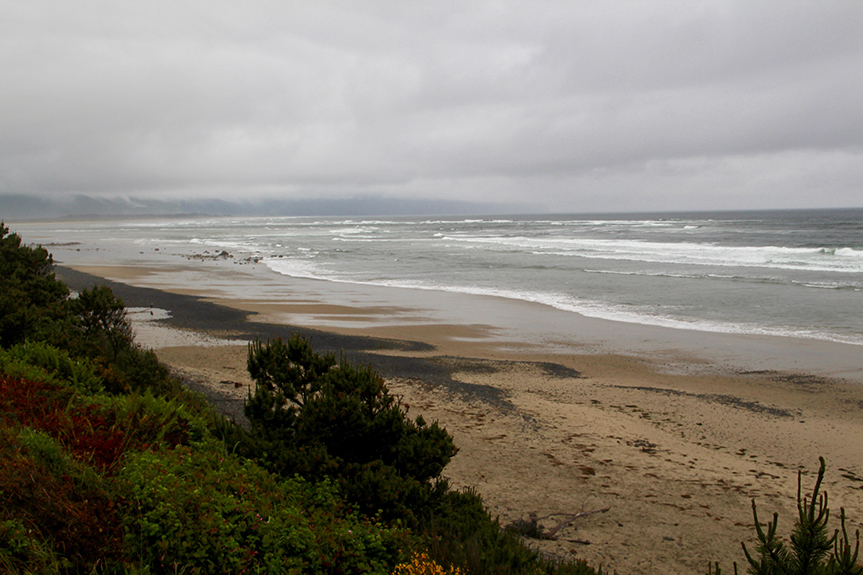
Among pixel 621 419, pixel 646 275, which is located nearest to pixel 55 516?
pixel 621 419

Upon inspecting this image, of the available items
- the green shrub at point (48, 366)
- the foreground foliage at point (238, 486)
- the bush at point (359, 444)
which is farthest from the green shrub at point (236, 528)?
the green shrub at point (48, 366)

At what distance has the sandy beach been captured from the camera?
5344 millimetres

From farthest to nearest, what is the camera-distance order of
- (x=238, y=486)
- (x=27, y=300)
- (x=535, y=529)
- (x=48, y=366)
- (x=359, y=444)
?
(x=27, y=300)
(x=48, y=366)
(x=535, y=529)
(x=359, y=444)
(x=238, y=486)

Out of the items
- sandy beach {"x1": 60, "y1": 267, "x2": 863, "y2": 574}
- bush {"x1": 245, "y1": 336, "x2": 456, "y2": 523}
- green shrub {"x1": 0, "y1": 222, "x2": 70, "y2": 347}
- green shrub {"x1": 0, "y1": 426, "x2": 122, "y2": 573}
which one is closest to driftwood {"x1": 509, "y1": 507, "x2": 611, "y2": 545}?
sandy beach {"x1": 60, "y1": 267, "x2": 863, "y2": 574}

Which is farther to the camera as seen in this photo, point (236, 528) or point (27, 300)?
point (27, 300)

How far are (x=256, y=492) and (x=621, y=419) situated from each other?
20.4 ft

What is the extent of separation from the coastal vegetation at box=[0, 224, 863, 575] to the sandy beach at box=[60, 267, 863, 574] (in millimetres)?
1094

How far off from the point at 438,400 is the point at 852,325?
14.3 m

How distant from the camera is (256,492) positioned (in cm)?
362

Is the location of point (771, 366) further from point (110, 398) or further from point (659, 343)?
point (110, 398)

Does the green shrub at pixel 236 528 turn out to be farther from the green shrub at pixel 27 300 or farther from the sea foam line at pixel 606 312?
the sea foam line at pixel 606 312

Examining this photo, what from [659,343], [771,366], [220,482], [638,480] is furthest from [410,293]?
[220,482]

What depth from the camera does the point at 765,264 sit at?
3466 centimetres

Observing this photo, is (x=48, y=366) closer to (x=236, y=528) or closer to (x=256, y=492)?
(x=256, y=492)
